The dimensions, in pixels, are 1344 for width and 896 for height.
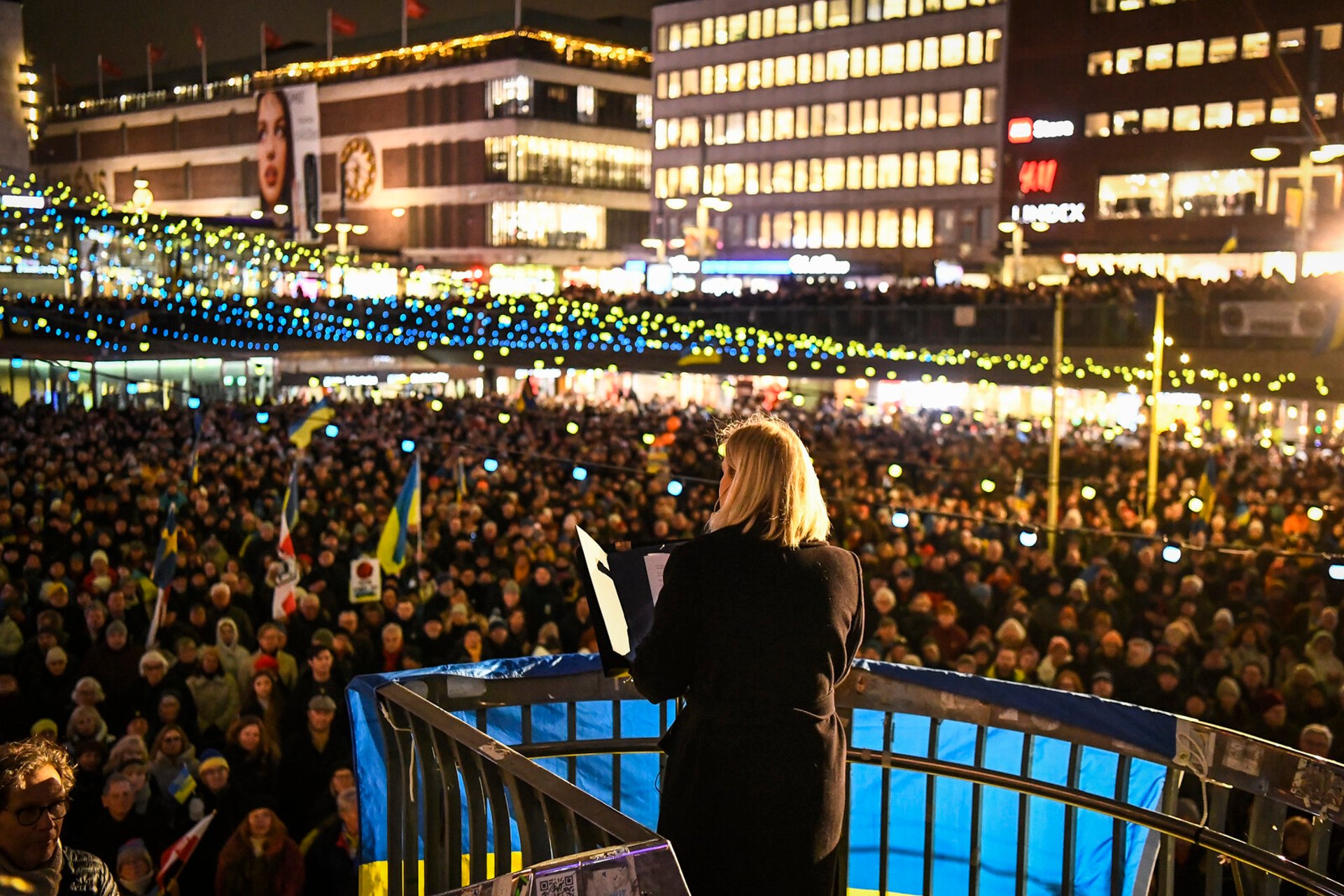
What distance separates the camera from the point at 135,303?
32.8 metres

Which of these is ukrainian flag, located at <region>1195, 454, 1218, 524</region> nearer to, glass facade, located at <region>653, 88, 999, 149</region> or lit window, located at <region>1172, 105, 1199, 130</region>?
lit window, located at <region>1172, 105, 1199, 130</region>

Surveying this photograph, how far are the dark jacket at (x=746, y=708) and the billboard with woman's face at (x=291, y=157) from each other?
7223cm

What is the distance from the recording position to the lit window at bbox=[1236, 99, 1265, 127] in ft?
169

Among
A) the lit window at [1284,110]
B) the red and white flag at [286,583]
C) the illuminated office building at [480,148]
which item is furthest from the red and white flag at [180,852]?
the illuminated office building at [480,148]

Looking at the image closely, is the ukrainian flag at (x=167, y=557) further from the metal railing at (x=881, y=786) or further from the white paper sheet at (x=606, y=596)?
the white paper sheet at (x=606, y=596)

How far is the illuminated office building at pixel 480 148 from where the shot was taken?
71562 millimetres

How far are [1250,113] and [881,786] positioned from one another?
53547 mm

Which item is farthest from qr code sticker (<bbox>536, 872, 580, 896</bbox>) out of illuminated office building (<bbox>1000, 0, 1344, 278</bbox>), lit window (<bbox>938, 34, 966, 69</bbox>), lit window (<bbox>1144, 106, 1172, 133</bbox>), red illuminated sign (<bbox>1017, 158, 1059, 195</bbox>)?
lit window (<bbox>938, 34, 966, 69</bbox>)

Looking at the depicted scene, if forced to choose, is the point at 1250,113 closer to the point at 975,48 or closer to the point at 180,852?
the point at 975,48

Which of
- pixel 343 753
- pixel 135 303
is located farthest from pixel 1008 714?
pixel 135 303

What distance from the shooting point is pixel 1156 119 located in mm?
54312

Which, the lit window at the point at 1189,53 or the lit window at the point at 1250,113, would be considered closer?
the lit window at the point at 1250,113

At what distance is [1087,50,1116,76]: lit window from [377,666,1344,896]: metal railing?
5523 centimetres

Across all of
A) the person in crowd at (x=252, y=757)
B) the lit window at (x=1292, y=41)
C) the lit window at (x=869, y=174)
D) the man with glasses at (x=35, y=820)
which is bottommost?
the person in crowd at (x=252, y=757)
